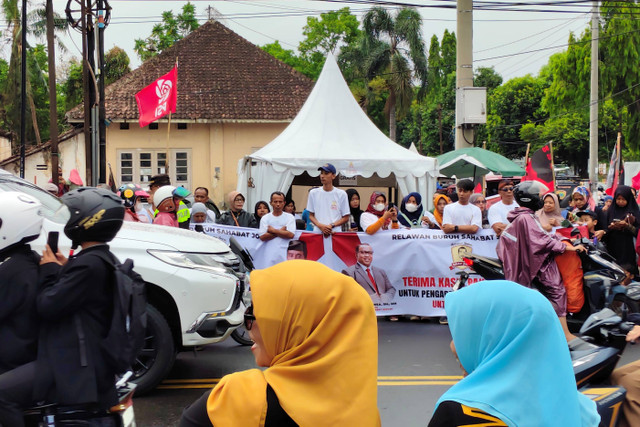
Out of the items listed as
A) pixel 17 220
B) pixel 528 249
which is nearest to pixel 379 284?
pixel 528 249

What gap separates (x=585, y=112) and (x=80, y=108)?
107 feet

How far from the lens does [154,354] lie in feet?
18.7

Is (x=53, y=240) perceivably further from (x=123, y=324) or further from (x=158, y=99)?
(x=158, y=99)

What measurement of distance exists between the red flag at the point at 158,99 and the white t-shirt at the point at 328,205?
7869mm

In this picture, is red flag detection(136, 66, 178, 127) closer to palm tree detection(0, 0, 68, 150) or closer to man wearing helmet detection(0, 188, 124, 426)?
man wearing helmet detection(0, 188, 124, 426)

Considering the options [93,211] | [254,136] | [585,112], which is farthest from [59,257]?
[585,112]

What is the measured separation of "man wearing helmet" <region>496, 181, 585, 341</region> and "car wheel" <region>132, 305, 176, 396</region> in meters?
3.83

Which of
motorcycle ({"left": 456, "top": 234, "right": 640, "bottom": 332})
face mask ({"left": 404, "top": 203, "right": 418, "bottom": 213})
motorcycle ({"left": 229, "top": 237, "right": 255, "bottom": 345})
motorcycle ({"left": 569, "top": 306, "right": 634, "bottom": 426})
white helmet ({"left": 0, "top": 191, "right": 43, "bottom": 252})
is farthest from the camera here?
face mask ({"left": 404, "top": 203, "right": 418, "bottom": 213})

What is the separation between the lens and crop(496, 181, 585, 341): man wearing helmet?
7461mm

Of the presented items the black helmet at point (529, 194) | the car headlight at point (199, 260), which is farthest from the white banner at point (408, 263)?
the car headlight at point (199, 260)

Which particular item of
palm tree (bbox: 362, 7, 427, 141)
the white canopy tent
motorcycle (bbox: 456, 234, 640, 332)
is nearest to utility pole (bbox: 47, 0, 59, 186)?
the white canopy tent

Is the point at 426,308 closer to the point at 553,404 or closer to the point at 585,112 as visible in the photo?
the point at 553,404

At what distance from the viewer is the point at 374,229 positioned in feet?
30.8

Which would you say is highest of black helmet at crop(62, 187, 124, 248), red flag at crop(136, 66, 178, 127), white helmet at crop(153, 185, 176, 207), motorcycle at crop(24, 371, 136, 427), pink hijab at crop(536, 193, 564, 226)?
red flag at crop(136, 66, 178, 127)
